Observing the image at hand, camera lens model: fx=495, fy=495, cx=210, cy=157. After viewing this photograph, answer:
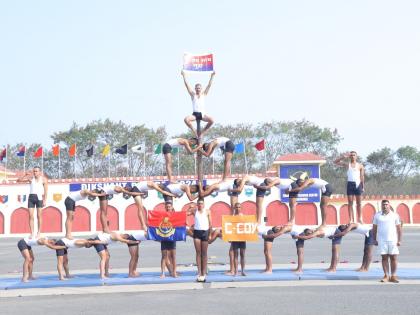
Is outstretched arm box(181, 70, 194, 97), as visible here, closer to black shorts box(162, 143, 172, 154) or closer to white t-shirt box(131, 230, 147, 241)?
black shorts box(162, 143, 172, 154)

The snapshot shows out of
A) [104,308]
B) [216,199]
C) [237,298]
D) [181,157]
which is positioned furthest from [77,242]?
[181,157]

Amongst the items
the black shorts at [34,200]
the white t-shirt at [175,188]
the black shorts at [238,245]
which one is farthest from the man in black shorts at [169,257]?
the black shorts at [34,200]

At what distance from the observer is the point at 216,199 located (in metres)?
42.2

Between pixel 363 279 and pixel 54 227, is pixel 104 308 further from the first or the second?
pixel 54 227

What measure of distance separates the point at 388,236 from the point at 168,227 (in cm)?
576

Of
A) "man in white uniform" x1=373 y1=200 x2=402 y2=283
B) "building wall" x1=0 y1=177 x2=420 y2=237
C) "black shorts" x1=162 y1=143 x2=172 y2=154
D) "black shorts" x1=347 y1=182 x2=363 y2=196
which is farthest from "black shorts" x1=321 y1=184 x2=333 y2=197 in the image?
"building wall" x1=0 y1=177 x2=420 y2=237

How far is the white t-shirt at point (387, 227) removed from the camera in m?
12.2

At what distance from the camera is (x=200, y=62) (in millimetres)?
14648

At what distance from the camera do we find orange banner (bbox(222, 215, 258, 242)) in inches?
533

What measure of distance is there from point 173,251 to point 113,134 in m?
48.7

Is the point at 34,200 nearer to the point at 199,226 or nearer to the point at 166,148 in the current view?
the point at 166,148

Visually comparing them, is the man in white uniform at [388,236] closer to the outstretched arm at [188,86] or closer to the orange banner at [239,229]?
the orange banner at [239,229]

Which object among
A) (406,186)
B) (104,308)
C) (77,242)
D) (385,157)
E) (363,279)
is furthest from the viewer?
(385,157)

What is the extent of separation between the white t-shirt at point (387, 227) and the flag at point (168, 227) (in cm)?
512
